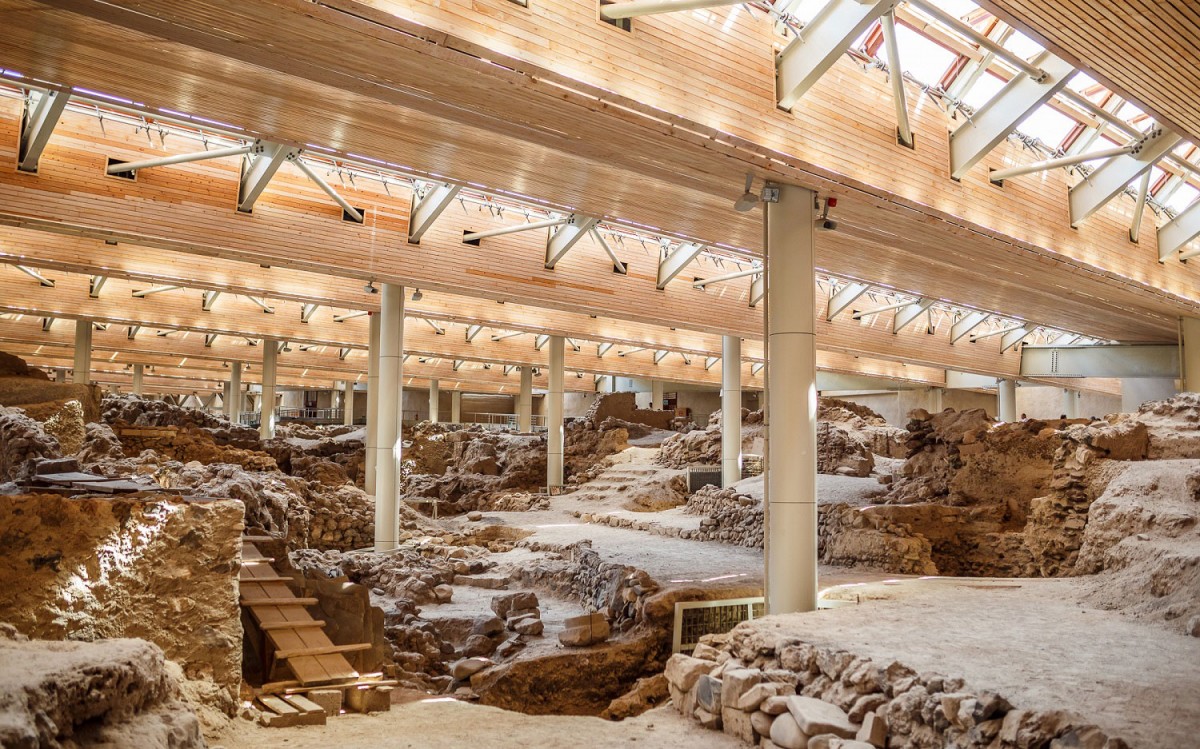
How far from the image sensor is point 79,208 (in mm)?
14352

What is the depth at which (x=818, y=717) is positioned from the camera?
704 cm

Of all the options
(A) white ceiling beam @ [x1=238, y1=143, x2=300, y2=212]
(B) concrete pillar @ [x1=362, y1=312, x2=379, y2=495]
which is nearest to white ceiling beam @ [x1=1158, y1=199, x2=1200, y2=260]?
(A) white ceiling beam @ [x1=238, y1=143, x2=300, y2=212]

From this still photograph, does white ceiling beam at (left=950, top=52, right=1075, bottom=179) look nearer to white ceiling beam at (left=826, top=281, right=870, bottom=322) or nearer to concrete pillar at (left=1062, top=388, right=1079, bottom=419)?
white ceiling beam at (left=826, top=281, right=870, bottom=322)

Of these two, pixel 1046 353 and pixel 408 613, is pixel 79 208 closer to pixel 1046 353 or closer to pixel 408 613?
pixel 408 613

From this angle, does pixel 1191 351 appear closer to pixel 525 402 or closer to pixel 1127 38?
pixel 1127 38

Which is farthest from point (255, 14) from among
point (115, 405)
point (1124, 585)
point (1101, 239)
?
point (115, 405)

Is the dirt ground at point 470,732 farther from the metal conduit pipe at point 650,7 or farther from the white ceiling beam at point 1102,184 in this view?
the white ceiling beam at point 1102,184

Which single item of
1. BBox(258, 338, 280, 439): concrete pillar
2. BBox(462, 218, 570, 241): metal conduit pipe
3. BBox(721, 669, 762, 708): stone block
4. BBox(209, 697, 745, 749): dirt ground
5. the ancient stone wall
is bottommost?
BBox(209, 697, 745, 749): dirt ground

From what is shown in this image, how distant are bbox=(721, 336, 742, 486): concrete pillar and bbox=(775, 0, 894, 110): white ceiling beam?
16184 mm

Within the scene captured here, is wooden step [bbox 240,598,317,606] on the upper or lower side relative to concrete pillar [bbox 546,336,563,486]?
lower

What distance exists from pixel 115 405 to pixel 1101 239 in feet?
95.4

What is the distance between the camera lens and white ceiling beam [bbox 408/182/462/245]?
1647 cm

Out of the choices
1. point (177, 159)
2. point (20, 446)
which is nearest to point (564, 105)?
point (177, 159)

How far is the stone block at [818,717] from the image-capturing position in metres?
6.91
